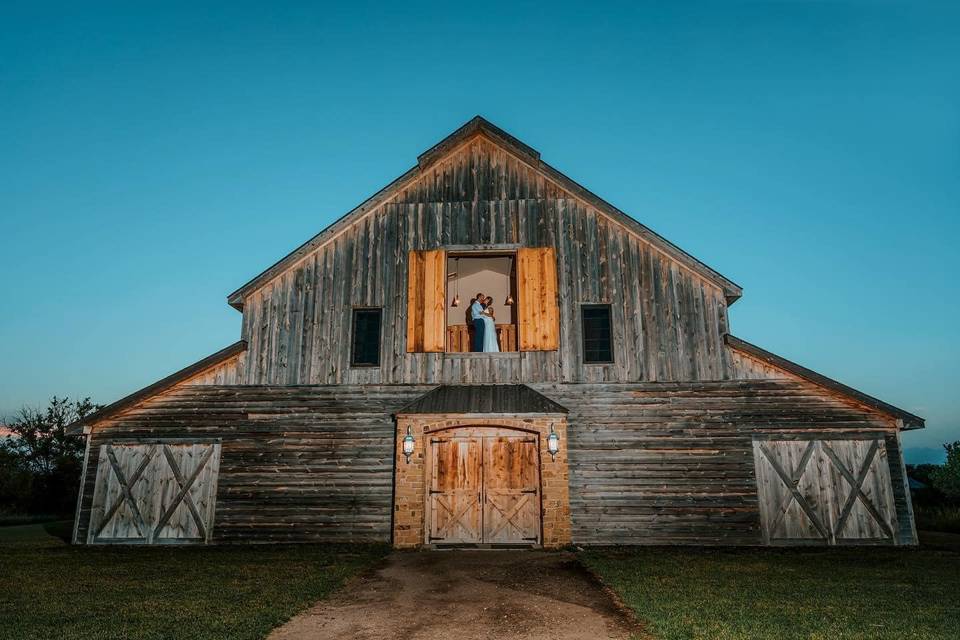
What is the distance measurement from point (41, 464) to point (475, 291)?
100 feet

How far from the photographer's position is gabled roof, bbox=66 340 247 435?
559 inches

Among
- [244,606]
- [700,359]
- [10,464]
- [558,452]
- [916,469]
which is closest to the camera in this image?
[244,606]

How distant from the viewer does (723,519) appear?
1337 cm

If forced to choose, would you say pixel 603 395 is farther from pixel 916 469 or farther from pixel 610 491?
pixel 916 469

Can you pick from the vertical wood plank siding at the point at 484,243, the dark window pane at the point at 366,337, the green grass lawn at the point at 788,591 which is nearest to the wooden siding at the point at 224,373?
the vertical wood plank siding at the point at 484,243

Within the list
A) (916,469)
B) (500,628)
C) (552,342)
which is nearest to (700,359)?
(552,342)

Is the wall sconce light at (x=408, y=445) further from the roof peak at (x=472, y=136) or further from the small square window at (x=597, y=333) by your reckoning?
the roof peak at (x=472, y=136)

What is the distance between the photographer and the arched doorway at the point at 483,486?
523 inches

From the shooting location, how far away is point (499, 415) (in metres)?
13.3

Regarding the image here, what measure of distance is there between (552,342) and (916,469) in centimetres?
2920

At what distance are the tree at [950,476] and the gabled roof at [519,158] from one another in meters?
17.4

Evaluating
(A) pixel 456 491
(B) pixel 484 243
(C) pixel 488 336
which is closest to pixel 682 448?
(A) pixel 456 491

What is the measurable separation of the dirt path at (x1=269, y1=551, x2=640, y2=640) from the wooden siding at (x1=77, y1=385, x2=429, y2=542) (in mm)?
2691

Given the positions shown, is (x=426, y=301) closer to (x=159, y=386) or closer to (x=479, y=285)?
(x=159, y=386)
